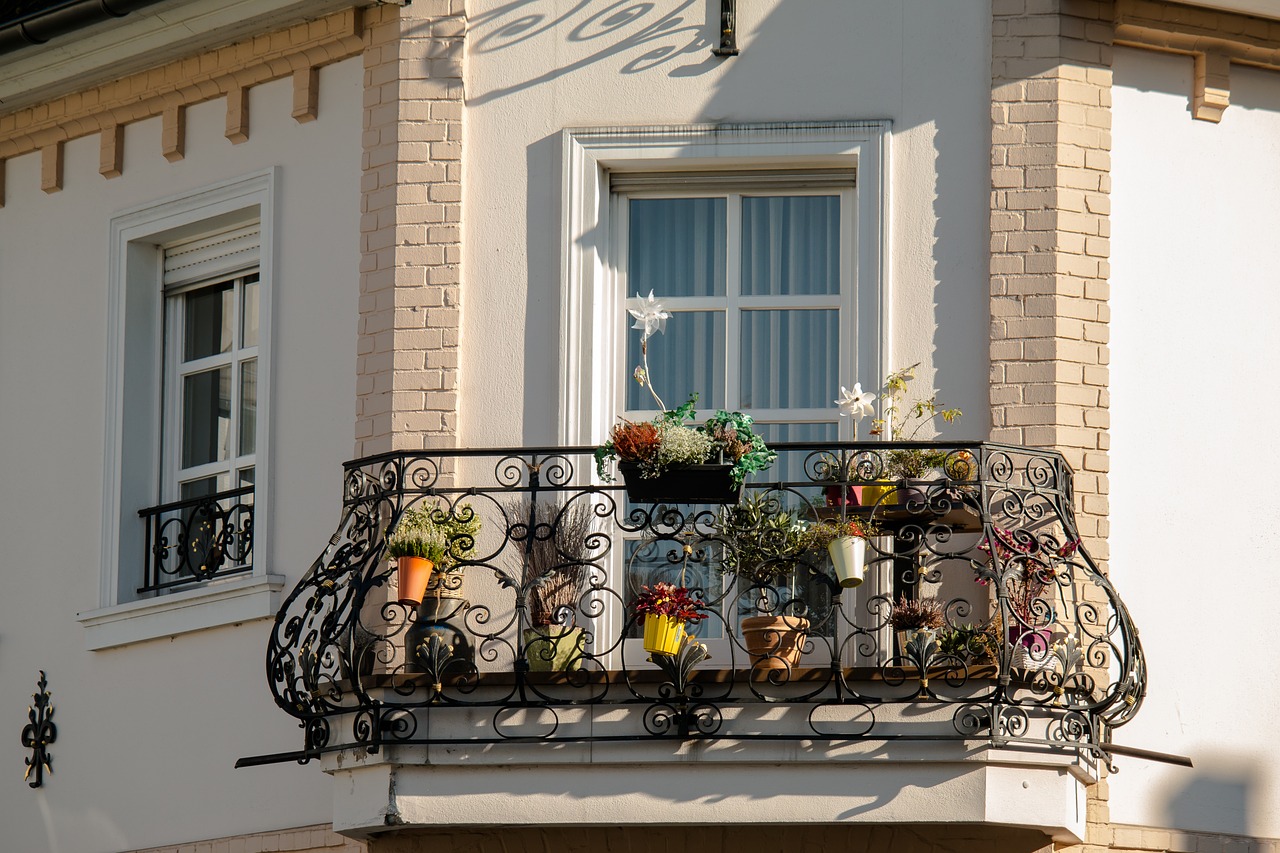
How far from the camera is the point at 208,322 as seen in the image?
1198cm

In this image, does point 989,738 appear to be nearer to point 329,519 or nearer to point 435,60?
point 329,519

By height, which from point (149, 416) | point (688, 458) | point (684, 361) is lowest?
point (688, 458)

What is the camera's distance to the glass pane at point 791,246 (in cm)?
1083

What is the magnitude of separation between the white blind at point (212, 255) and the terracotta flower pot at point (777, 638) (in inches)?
147

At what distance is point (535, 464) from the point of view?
1006 cm

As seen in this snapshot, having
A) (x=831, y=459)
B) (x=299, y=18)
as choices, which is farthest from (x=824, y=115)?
(x=299, y=18)

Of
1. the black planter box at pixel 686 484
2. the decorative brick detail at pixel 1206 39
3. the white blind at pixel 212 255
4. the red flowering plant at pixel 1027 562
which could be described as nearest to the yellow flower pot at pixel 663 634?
the black planter box at pixel 686 484

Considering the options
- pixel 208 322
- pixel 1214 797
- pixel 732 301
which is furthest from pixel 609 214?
pixel 1214 797

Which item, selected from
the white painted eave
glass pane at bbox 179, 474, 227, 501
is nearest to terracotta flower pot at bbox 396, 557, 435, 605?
glass pane at bbox 179, 474, 227, 501

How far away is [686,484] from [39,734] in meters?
4.23

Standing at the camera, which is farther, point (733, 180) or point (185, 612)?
point (185, 612)

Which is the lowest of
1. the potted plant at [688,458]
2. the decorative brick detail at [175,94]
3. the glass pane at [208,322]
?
the potted plant at [688,458]

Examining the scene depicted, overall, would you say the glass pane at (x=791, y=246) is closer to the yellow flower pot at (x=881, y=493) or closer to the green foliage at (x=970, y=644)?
the yellow flower pot at (x=881, y=493)

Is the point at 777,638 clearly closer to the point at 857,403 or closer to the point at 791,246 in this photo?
the point at 857,403
